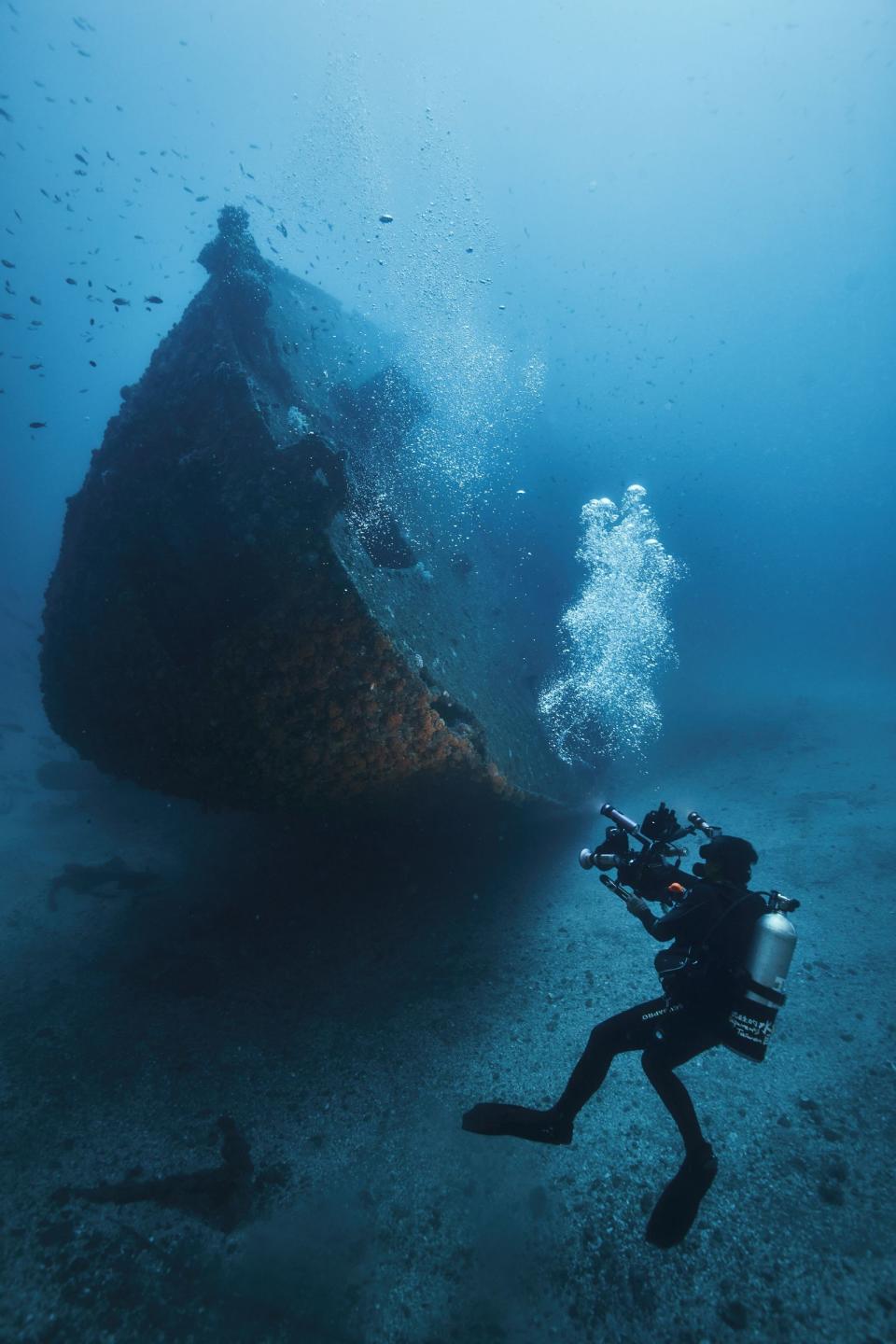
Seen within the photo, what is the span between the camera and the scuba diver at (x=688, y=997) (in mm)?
2924

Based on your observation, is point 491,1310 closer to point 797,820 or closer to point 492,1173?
point 492,1173

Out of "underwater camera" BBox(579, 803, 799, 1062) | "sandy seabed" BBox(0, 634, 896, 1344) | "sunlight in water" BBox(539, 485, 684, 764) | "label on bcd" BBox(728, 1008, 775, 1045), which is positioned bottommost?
"sandy seabed" BBox(0, 634, 896, 1344)

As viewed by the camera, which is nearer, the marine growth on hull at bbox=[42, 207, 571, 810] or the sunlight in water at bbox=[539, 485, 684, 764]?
the marine growth on hull at bbox=[42, 207, 571, 810]

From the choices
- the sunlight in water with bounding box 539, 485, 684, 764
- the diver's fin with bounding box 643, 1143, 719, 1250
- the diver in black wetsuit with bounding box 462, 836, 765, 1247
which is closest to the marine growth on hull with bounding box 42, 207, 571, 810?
the diver in black wetsuit with bounding box 462, 836, 765, 1247

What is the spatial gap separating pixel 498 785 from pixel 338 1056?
2.93m

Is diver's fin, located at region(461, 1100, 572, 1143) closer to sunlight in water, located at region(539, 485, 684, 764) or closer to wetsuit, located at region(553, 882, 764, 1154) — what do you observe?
wetsuit, located at region(553, 882, 764, 1154)

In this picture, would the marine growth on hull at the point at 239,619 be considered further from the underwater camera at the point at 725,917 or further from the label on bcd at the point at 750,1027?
the label on bcd at the point at 750,1027

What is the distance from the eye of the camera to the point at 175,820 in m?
9.41

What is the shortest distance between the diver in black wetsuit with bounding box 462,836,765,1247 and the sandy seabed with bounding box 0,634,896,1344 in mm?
491

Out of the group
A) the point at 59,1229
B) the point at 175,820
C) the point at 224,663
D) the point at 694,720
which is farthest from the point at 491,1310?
the point at 694,720

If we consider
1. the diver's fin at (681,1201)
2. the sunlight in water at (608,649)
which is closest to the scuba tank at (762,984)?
the diver's fin at (681,1201)

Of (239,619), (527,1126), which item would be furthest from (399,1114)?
(239,619)

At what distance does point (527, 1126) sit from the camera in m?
3.38

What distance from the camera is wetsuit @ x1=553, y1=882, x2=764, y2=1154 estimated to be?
3.11 m
